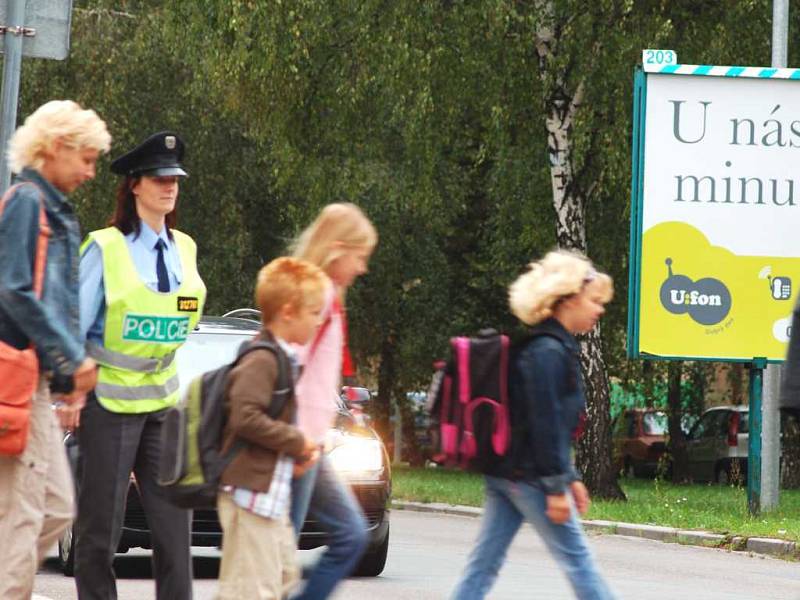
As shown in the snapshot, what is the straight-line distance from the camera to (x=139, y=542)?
10.9 m

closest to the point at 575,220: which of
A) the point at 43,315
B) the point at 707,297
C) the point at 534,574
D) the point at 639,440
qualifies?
the point at 707,297

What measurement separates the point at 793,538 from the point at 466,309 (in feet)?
67.8

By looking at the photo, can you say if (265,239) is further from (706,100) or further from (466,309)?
(706,100)

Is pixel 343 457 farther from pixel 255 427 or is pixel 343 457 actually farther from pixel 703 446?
pixel 703 446

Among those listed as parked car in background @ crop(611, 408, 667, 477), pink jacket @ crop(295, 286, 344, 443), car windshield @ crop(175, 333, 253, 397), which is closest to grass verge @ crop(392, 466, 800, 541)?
car windshield @ crop(175, 333, 253, 397)

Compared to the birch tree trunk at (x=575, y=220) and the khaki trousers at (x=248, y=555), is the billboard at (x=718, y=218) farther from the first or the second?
the khaki trousers at (x=248, y=555)

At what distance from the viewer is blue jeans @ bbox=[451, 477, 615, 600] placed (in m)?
6.75

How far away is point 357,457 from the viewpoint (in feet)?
37.8

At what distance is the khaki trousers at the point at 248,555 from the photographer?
5910 mm

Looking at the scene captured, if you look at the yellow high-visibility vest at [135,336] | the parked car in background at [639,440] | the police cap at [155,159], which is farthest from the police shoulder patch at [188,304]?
the parked car in background at [639,440]

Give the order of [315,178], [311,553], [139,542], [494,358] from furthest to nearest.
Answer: [315,178], [311,553], [139,542], [494,358]

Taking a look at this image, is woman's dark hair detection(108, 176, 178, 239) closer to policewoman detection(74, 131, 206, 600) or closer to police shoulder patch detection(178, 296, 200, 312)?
policewoman detection(74, 131, 206, 600)

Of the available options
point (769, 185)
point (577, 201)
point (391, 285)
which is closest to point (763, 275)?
point (769, 185)

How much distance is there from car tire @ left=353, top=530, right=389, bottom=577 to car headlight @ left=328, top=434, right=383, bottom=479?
18.9 inches
